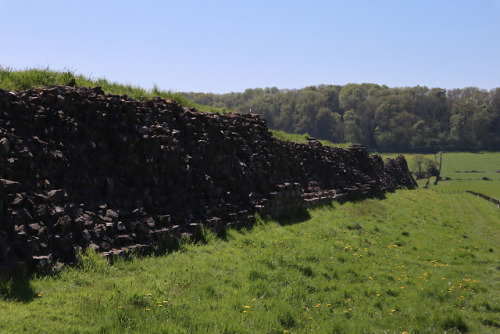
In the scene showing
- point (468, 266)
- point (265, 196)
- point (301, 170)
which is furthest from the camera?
point (301, 170)

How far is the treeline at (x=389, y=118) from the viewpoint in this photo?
11806cm

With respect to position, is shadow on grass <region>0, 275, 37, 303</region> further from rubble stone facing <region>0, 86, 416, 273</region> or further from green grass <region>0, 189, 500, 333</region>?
rubble stone facing <region>0, 86, 416, 273</region>

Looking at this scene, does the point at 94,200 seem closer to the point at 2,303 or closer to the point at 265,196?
the point at 2,303

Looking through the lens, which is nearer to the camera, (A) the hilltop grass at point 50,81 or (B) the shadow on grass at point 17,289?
(B) the shadow on grass at point 17,289

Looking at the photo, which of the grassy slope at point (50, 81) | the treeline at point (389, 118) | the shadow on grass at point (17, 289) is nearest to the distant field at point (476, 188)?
the grassy slope at point (50, 81)

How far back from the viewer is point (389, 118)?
125 meters

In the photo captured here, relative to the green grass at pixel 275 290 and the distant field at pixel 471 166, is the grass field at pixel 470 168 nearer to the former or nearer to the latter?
the distant field at pixel 471 166

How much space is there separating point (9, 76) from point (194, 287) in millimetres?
8793

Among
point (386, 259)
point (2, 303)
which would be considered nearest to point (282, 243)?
point (386, 259)

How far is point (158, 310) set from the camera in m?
7.75

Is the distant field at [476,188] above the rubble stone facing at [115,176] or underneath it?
underneath

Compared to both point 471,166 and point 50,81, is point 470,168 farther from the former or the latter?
point 50,81

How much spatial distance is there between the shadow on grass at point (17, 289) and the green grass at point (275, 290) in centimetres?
4

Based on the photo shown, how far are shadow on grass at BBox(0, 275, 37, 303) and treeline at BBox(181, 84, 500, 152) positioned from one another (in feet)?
327
